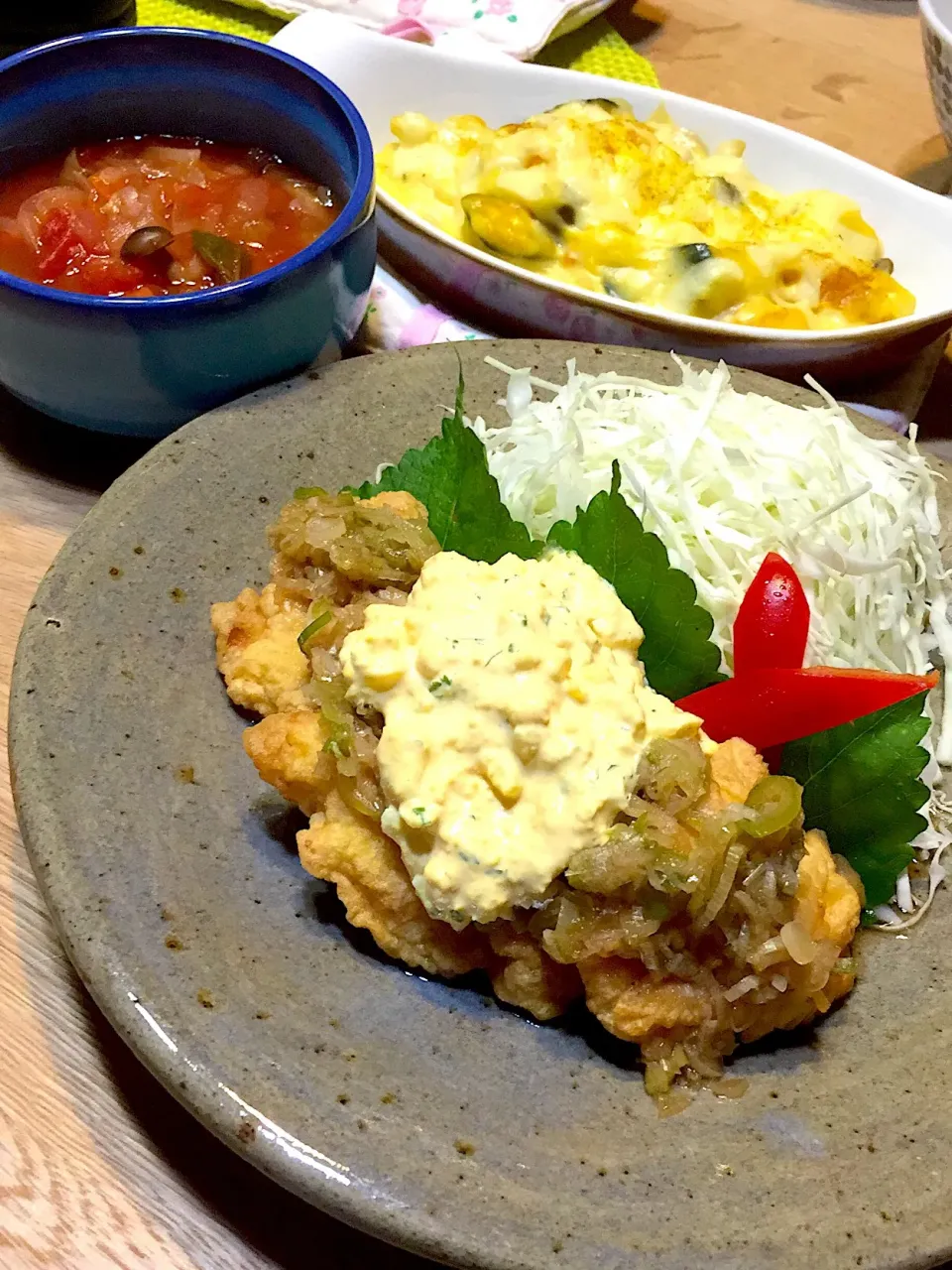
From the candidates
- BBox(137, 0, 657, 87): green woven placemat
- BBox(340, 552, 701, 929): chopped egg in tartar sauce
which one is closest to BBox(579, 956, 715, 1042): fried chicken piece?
BBox(340, 552, 701, 929): chopped egg in tartar sauce

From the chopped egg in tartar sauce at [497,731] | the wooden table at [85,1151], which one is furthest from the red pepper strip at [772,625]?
the wooden table at [85,1151]

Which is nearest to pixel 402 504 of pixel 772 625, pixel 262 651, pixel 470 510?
A: pixel 470 510

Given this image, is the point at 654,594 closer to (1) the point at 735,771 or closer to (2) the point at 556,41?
(1) the point at 735,771

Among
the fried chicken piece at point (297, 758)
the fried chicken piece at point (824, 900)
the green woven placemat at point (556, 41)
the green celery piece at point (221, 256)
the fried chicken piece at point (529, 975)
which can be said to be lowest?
the fried chicken piece at point (529, 975)

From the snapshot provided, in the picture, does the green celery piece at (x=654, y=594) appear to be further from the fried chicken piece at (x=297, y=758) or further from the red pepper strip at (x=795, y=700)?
the fried chicken piece at (x=297, y=758)

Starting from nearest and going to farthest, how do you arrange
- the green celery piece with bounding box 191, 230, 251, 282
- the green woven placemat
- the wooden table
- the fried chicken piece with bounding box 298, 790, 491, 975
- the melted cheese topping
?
the wooden table → the fried chicken piece with bounding box 298, 790, 491, 975 → the green celery piece with bounding box 191, 230, 251, 282 → the melted cheese topping → the green woven placemat

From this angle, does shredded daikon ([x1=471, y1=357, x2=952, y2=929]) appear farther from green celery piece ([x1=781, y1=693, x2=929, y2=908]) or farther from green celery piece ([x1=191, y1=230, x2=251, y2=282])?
green celery piece ([x1=191, y1=230, x2=251, y2=282])
